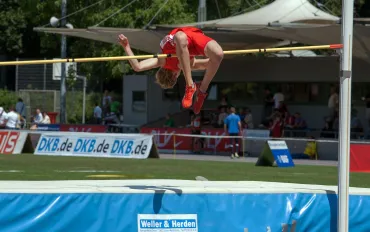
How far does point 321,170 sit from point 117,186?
40.5ft

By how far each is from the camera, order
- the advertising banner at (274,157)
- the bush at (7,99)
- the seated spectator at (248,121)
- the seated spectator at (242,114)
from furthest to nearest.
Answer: the bush at (7,99), the seated spectator at (242,114), the seated spectator at (248,121), the advertising banner at (274,157)

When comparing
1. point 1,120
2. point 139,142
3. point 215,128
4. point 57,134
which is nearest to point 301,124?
point 215,128

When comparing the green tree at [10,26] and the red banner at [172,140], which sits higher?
the green tree at [10,26]

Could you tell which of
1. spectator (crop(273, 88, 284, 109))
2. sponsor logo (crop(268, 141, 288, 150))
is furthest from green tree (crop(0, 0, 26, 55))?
sponsor logo (crop(268, 141, 288, 150))

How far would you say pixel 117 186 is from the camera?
984 cm

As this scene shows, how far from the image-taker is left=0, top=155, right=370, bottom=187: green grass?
17.6 m

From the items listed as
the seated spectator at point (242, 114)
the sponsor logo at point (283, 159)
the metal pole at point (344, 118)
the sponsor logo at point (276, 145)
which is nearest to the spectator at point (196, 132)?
the seated spectator at point (242, 114)

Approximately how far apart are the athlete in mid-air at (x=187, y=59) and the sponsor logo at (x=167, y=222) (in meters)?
1.24

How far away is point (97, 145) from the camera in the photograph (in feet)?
86.4

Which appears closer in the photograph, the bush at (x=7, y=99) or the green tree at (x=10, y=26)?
the bush at (x=7, y=99)

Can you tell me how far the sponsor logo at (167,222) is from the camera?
31.0 ft

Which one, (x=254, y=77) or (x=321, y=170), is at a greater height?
(x=254, y=77)

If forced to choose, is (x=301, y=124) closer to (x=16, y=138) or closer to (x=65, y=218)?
(x=16, y=138)

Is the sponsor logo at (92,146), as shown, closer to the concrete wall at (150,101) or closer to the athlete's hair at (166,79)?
the concrete wall at (150,101)
